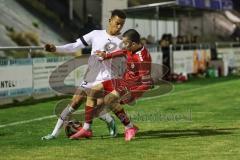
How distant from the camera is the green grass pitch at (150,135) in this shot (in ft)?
28.9

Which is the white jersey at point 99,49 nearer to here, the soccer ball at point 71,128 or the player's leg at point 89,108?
the player's leg at point 89,108

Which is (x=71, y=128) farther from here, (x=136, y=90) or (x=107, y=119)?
(x=136, y=90)

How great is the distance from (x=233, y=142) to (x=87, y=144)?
86.0 inches

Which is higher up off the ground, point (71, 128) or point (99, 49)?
point (99, 49)

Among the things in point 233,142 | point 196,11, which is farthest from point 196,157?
point 196,11

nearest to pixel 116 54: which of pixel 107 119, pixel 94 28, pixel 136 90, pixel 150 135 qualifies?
pixel 136 90

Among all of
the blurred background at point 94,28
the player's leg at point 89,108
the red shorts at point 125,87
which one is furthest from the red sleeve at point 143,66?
the blurred background at point 94,28

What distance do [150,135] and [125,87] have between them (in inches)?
36.6

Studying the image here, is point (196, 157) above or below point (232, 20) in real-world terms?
below

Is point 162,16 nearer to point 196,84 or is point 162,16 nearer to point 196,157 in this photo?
point 196,84

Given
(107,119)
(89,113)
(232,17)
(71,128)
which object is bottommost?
(71,128)

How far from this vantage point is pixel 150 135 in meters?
10.8

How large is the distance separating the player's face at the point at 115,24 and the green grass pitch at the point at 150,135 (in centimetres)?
170

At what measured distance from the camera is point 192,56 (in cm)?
2834
